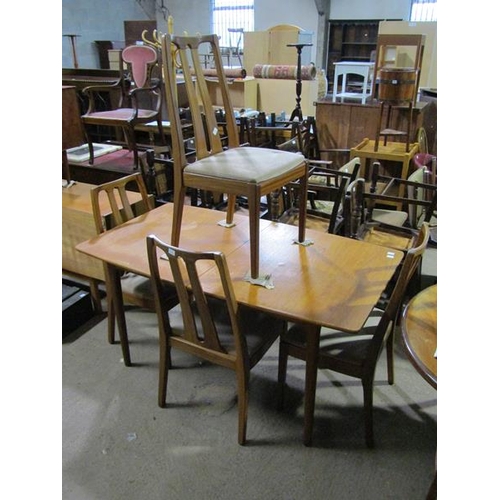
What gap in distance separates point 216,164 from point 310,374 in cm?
90

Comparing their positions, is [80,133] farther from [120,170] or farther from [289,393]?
[289,393]

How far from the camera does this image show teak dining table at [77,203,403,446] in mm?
1469

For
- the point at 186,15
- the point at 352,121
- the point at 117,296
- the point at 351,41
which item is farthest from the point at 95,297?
the point at 186,15

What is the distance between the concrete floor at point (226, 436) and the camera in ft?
5.25

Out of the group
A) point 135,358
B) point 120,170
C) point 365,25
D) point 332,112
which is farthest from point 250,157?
point 365,25

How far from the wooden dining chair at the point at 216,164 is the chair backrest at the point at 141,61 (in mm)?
2092

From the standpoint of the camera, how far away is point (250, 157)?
177 centimetres

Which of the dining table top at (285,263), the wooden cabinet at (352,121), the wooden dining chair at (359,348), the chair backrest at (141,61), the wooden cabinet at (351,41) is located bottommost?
the wooden dining chair at (359,348)

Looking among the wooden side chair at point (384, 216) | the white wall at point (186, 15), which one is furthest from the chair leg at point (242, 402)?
the white wall at point (186, 15)

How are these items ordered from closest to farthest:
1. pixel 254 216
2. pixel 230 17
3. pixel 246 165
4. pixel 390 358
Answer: pixel 254 216 < pixel 246 165 < pixel 390 358 < pixel 230 17

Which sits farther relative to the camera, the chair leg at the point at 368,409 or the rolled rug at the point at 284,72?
the rolled rug at the point at 284,72

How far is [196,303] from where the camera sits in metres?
1.63

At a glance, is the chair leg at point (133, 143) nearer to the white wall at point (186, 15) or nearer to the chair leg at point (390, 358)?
the chair leg at point (390, 358)

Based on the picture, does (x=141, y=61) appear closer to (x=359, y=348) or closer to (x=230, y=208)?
(x=230, y=208)
